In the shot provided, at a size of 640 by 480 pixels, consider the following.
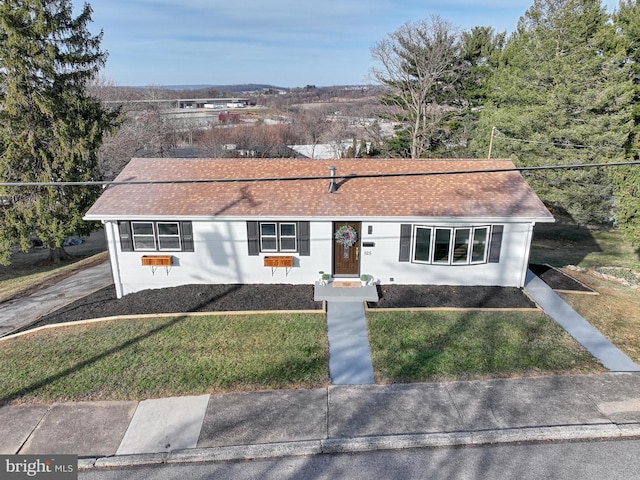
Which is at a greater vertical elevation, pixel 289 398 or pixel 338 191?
pixel 338 191

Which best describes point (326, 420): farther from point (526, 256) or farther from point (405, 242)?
point (526, 256)

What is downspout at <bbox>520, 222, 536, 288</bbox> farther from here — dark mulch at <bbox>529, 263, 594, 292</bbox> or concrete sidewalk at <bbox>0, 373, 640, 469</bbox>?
concrete sidewalk at <bbox>0, 373, 640, 469</bbox>

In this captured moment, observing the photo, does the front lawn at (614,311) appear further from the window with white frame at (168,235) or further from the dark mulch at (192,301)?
the window with white frame at (168,235)

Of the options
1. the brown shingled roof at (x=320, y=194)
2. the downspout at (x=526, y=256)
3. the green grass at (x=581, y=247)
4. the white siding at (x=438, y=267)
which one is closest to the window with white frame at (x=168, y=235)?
the brown shingled roof at (x=320, y=194)

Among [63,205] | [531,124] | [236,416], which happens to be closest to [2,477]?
[236,416]

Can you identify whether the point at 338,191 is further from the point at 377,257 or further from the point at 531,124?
the point at 531,124

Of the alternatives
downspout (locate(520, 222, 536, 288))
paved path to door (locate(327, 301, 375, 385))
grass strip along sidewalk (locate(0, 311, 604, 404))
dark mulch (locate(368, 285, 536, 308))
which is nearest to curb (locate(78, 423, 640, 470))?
grass strip along sidewalk (locate(0, 311, 604, 404))
